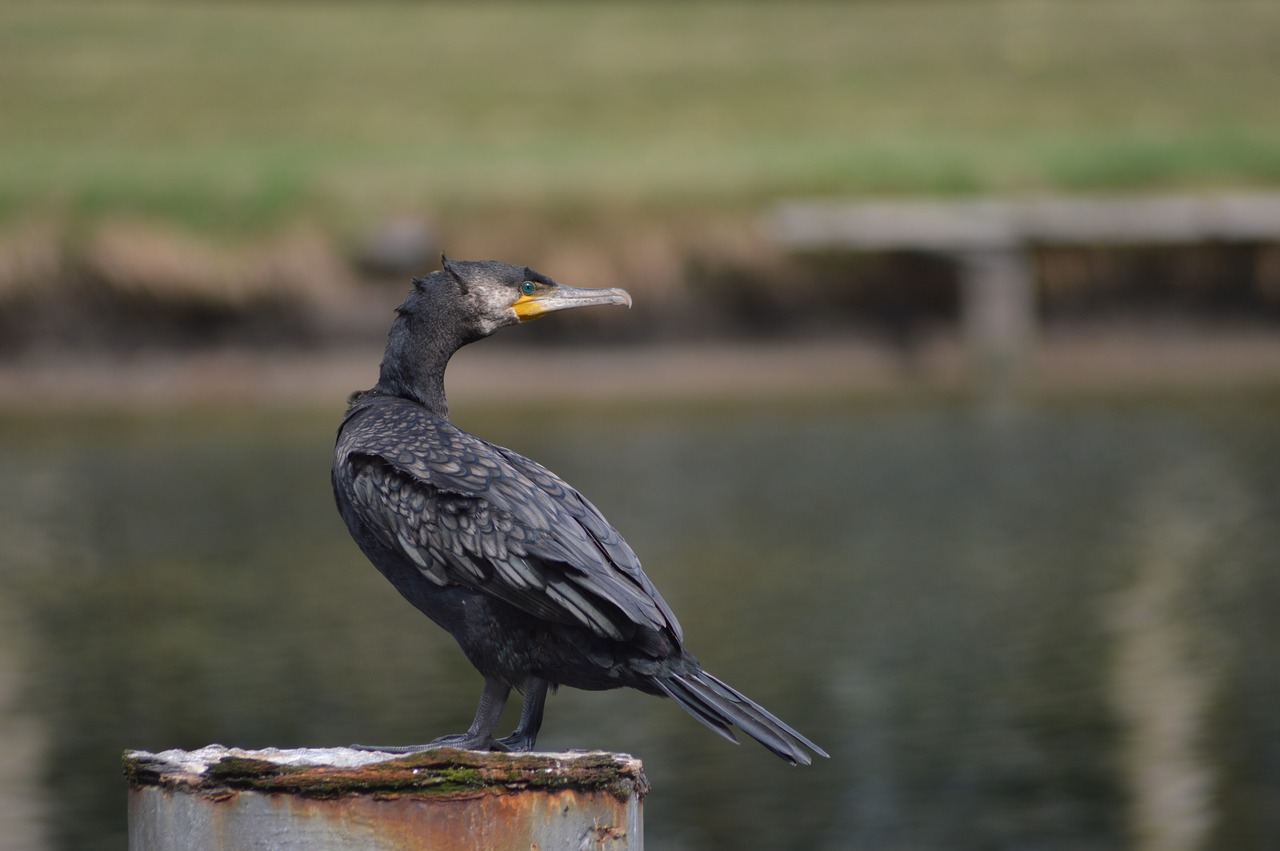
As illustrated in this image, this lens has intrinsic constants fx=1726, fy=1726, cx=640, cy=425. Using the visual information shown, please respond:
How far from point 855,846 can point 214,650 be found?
3690 millimetres

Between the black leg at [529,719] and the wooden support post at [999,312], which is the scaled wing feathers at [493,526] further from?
the wooden support post at [999,312]

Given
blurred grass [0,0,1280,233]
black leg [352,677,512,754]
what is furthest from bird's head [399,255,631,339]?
blurred grass [0,0,1280,233]

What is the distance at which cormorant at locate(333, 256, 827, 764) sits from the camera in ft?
11.3

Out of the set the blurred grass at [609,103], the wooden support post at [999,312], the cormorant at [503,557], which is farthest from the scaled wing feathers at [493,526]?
the blurred grass at [609,103]

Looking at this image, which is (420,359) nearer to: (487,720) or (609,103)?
(487,720)

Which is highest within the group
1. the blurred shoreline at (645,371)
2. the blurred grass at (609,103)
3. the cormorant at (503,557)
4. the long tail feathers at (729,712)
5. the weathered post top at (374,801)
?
the blurred grass at (609,103)

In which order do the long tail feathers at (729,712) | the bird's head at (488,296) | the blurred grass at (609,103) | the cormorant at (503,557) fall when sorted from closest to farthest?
the long tail feathers at (729,712) → the cormorant at (503,557) → the bird's head at (488,296) → the blurred grass at (609,103)

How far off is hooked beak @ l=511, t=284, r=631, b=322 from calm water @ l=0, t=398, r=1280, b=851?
2298mm

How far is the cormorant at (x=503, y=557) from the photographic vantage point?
3.46 metres

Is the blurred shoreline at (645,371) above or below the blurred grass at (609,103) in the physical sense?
below

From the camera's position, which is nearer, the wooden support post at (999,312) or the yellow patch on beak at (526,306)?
the yellow patch on beak at (526,306)

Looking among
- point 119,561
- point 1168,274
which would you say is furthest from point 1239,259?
point 119,561

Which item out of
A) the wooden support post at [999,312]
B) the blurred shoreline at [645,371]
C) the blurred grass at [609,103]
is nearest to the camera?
the blurred shoreline at [645,371]

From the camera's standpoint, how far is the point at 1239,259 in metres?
17.3
